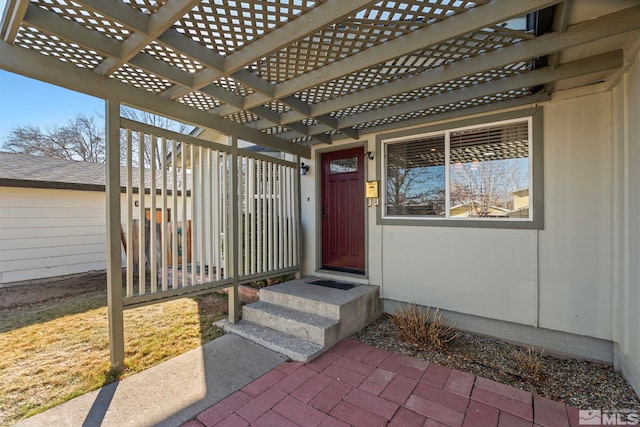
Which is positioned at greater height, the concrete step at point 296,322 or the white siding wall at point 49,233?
the white siding wall at point 49,233

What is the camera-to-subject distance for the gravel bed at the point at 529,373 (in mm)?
2289

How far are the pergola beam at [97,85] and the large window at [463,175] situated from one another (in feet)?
7.60

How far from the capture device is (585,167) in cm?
286

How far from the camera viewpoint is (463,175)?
3.58m

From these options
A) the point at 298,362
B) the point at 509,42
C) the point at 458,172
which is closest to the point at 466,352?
the point at 298,362

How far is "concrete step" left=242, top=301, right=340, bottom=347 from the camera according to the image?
3104 mm

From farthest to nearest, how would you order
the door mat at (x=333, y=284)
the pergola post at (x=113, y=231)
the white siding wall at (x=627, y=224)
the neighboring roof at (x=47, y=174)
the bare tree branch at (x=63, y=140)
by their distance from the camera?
the bare tree branch at (x=63, y=140), the neighboring roof at (x=47, y=174), the door mat at (x=333, y=284), the pergola post at (x=113, y=231), the white siding wall at (x=627, y=224)

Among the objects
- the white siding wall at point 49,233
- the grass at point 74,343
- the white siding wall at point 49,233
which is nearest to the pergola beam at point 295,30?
the grass at point 74,343

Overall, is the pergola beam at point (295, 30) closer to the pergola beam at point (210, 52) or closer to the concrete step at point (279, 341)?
the pergola beam at point (210, 52)

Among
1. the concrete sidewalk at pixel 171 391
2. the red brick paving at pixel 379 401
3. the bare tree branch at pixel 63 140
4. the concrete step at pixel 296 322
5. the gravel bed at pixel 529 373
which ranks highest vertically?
the bare tree branch at pixel 63 140

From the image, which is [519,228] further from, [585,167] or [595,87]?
[595,87]

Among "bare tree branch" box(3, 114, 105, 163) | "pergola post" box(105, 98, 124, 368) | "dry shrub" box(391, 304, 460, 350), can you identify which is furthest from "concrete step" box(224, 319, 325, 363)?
"bare tree branch" box(3, 114, 105, 163)

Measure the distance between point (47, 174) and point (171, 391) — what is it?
23.7ft

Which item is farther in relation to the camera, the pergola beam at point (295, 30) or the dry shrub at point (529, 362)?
the dry shrub at point (529, 362)
